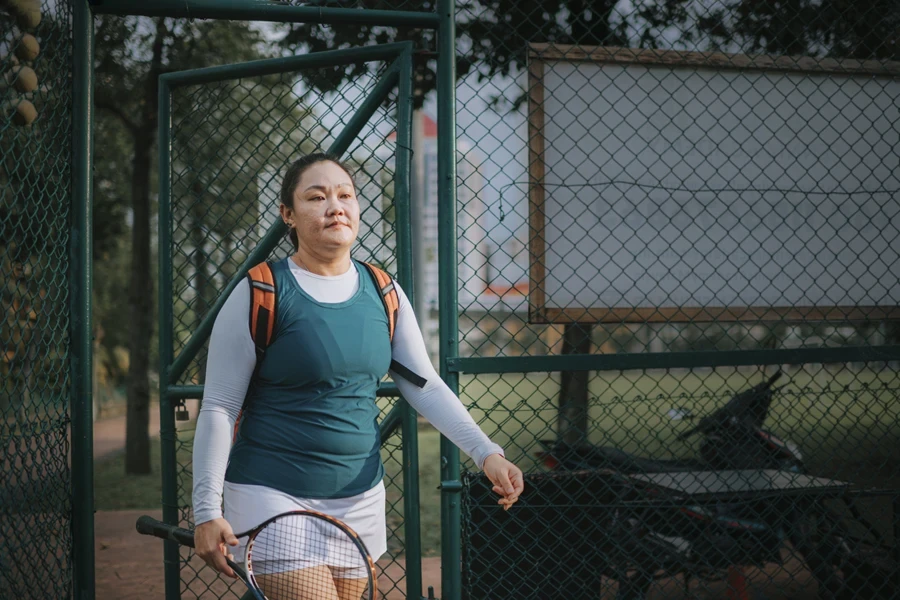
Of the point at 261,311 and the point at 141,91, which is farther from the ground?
the point at 141,91

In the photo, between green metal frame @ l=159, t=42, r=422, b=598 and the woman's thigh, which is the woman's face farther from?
the woman's thigh

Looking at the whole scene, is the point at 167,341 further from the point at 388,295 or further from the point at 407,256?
the point at 388,295

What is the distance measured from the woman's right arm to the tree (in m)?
8.31

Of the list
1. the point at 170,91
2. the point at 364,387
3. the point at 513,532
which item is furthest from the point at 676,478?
the point at 170,91

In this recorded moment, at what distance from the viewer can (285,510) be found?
2.19 metres

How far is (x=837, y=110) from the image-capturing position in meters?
3.77

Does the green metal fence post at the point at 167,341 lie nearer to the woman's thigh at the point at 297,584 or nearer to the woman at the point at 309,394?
the woman at the point at 309,394

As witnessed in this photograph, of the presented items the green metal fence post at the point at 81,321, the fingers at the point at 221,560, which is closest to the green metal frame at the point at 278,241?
the green metal fence post at the point at 81,321

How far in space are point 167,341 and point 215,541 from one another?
133cm

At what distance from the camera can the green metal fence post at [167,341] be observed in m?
3.12

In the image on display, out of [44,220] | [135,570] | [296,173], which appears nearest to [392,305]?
[296,173]

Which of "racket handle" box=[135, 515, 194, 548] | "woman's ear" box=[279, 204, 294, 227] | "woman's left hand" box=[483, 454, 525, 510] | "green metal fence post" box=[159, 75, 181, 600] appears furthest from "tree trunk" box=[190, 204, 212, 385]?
"woman's left hand" box=[483, 454, 525, 510]

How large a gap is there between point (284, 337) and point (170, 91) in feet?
4.80

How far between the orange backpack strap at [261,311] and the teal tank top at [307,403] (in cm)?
2
